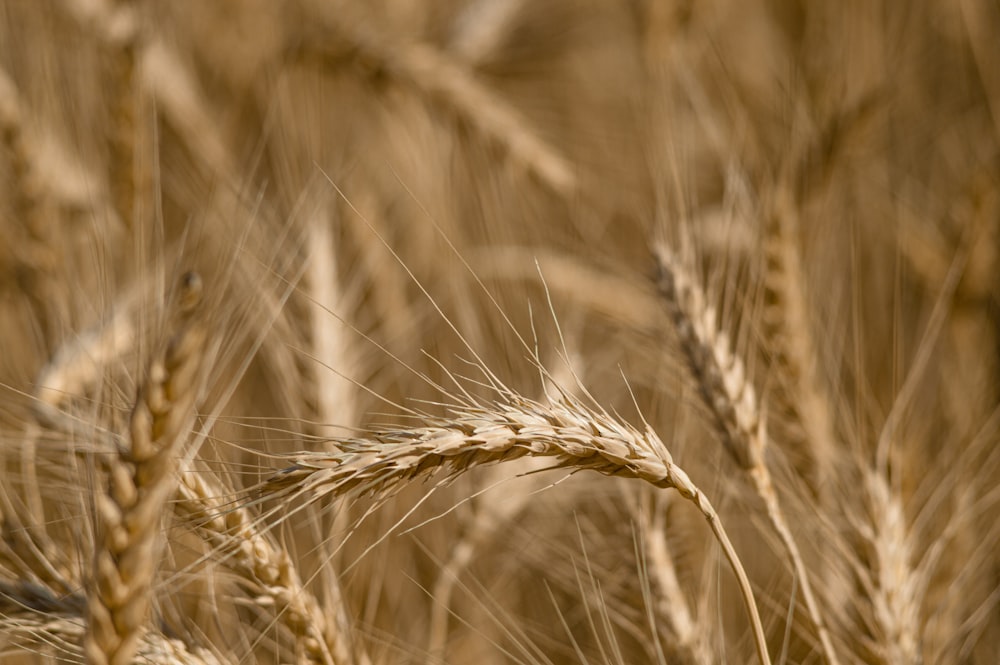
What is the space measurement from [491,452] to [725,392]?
15.2 inches

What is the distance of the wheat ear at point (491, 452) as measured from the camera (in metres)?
0.87

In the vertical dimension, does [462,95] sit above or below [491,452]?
above

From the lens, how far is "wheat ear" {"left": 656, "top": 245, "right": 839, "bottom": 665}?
1.10 metres

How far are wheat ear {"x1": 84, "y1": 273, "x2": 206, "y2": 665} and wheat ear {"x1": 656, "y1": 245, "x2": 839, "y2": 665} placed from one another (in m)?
0.64

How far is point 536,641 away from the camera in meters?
1.75

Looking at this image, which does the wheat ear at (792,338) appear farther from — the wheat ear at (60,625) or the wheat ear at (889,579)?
the wheat ear at (60,625)

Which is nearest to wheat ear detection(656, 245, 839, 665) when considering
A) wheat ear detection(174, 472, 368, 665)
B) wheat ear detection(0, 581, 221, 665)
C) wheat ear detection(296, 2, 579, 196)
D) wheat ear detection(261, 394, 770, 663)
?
wheat ear detection(261, 394, 770, 663)

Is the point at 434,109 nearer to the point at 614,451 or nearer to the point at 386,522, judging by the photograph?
the point at 386,522

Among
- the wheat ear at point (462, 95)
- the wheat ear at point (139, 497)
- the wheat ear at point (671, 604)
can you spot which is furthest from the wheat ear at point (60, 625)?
the wheat ear at point (462, 95)

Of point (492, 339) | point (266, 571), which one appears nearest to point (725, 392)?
point (266, 571)

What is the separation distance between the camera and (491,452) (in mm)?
905

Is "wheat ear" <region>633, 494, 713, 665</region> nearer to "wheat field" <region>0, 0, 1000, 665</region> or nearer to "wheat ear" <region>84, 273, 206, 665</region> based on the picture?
"wheat field" <region>0, 0, 1000, 665</region>

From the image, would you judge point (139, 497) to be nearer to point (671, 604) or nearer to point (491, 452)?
point (491, 452)

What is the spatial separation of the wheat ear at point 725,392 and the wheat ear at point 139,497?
2.09 feet
